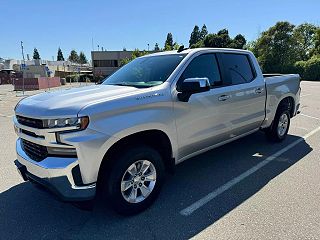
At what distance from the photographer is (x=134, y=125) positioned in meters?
3.17

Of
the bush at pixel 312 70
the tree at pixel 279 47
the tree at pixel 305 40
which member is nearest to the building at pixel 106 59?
the tree at pixel 279 47

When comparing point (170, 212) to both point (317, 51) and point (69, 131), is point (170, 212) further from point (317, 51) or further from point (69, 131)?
point (317, 51)

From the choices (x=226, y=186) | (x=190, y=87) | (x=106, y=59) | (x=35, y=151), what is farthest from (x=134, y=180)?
(x=106, y=59)

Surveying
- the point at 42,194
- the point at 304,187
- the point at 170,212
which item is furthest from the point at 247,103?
the point at 42,194

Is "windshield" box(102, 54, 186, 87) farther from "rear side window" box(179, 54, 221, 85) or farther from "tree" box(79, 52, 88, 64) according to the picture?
"tree" box(79, 52, 88, 64)

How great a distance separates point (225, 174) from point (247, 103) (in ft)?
4.09

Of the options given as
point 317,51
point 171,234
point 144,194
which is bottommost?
point 171,234

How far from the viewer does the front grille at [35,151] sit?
3.02 metres

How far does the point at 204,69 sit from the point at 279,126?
2.73 m

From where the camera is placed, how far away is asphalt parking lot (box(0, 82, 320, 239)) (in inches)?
121

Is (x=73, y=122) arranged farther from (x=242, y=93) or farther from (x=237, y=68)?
(x=237, y=68)

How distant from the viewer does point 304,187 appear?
13.3 ft

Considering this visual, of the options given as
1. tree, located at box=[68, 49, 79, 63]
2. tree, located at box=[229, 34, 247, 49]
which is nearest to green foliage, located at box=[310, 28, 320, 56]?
tree, located at box=[229, 34, 247, 49]

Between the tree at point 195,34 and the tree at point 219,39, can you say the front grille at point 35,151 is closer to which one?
the tree at point 219,39
